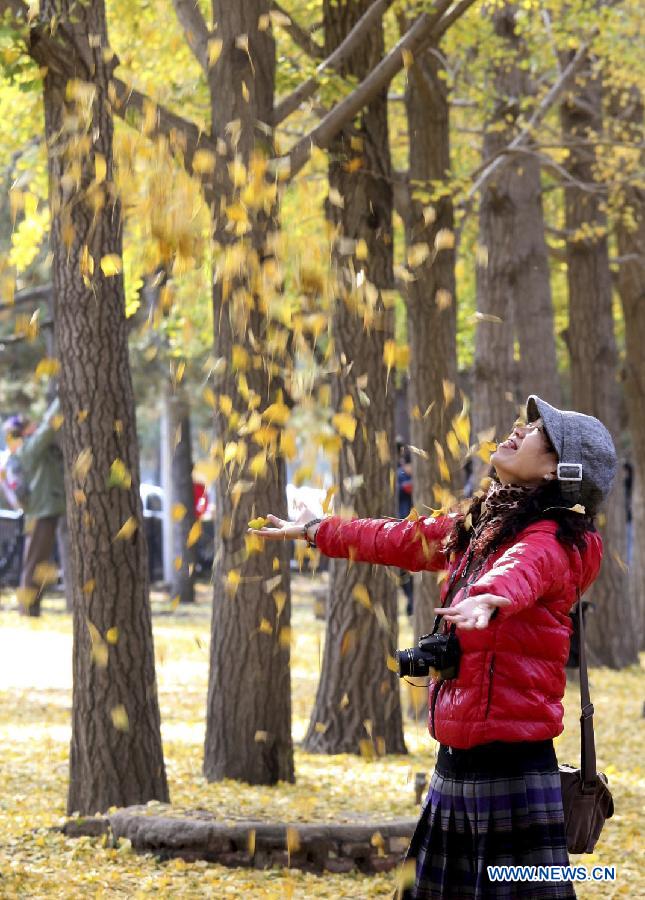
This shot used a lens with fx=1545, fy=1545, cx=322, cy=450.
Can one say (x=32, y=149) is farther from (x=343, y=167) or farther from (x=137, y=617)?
(x=137, y=617)

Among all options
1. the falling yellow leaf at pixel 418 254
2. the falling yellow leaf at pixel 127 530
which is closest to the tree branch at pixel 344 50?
the falling yellow leaf at pixel 418 254

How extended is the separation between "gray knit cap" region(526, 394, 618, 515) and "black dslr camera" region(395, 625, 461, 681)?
534 millimetres

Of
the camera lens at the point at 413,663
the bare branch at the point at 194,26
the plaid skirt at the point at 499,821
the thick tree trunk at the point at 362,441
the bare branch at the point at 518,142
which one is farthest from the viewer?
the bare branch at the point at 518,142

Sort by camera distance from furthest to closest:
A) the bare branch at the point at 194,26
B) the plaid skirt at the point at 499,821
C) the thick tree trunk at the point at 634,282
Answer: the thick tree trunk at the point at 634,282 → the bare branch at the point at 194,26 → the plaid skirt at the point at 499,821

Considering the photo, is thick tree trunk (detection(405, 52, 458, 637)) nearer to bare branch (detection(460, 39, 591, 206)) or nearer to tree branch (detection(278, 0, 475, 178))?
bare branch (detection(460, 39, 591, 206))

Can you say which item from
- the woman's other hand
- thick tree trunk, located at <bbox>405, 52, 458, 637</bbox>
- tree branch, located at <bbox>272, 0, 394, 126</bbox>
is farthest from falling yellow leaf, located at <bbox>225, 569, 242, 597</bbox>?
the woman's other hand

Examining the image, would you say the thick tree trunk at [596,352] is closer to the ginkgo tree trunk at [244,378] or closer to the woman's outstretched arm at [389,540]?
the ginkgo tree trunk at [244,378]

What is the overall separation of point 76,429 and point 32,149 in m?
5.18

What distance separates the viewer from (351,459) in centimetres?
982

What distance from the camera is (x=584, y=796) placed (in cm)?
439

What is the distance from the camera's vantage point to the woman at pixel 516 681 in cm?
415

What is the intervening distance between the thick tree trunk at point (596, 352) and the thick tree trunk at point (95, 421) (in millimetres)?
9167

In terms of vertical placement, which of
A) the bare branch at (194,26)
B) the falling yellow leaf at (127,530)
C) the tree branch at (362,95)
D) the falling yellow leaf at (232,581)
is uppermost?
the bare branch at (194,26)

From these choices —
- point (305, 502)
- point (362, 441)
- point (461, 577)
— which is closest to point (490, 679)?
point (461, 577)
